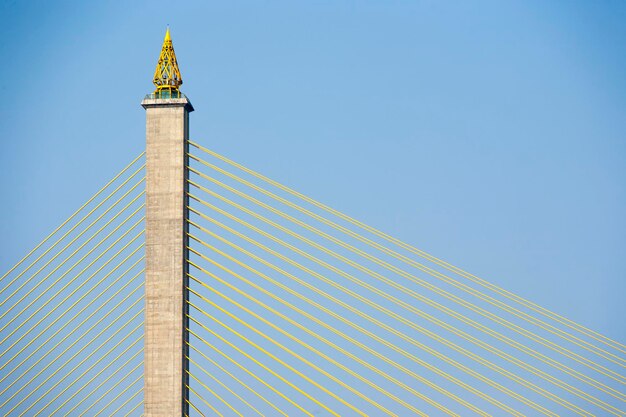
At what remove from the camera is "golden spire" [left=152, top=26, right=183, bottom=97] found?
54594 millimetres

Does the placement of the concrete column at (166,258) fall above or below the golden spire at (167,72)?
below

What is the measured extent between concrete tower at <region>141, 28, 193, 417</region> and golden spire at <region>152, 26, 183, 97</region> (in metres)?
0.12

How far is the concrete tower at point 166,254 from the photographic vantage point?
171 feet

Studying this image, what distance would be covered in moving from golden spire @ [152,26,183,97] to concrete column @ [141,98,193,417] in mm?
900

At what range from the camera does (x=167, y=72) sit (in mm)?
55188

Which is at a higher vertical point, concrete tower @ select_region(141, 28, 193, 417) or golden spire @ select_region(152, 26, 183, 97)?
golden spire @ select_region(152, 26, 183, 97)

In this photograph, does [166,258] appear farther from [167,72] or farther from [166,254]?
[167,72]

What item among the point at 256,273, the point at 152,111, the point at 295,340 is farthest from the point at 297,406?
the point at 152,111

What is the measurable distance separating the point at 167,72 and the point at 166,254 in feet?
30.3

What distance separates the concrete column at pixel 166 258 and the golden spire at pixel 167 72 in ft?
2.95

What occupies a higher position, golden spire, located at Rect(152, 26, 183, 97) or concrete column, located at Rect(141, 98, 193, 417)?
golden spire, located at Rect(152, 26, 183, 97)

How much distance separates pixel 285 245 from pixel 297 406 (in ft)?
25.1

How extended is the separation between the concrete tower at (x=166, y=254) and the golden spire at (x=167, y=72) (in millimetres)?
122

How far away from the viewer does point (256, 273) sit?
50.8m
